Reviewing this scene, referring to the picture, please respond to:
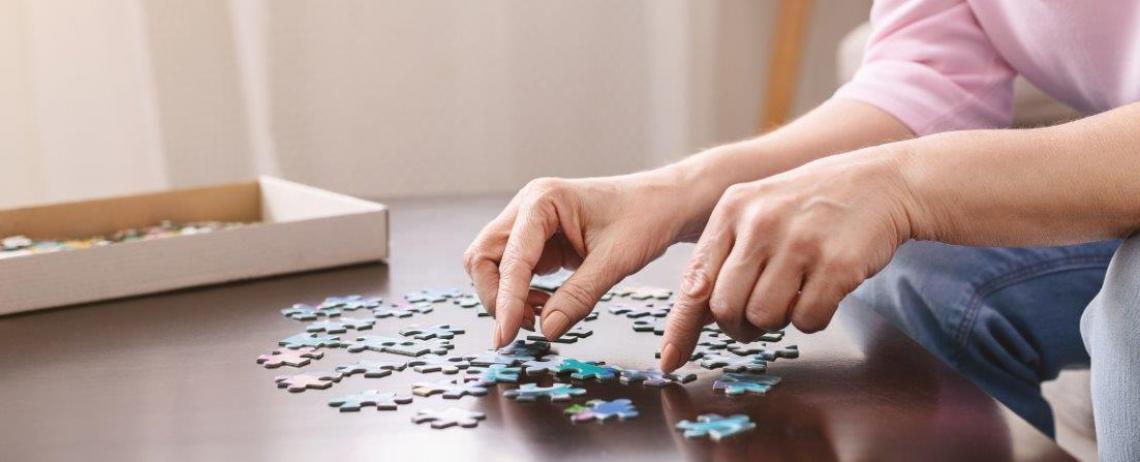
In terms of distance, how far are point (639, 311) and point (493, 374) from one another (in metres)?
0.26

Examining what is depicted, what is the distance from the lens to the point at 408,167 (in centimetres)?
388

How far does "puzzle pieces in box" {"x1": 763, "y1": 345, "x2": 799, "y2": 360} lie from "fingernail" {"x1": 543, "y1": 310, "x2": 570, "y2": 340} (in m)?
0.17

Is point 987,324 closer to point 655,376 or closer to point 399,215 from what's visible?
point 655,376

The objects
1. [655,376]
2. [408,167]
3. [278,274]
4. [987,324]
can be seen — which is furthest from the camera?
[408,167]

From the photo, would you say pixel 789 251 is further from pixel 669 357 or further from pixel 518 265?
pixel 518 265

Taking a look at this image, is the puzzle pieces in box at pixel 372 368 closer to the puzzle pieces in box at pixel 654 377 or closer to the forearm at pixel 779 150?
the puzzle pieces in box at pixel 654 377

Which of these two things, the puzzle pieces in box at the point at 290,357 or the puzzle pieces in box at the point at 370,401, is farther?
the puzzle pieces in box at the point at 290,357

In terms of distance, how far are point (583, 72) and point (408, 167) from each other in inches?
26.6

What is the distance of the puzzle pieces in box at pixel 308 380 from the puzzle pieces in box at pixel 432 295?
11.1 inches

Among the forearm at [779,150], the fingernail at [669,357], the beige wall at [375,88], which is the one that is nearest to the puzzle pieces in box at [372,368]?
the fingernail at [669,357]

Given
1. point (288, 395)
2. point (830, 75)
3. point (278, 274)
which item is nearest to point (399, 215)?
point (278, 274)

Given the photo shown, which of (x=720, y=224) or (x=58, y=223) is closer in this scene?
(x=720, y=224)

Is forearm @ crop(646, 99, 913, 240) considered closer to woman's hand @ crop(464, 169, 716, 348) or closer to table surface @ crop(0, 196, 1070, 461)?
woman's hand @ crop(464, 169, 716, 348)

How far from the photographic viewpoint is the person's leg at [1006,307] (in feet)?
4.25
